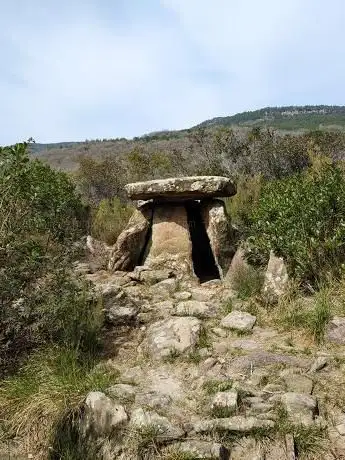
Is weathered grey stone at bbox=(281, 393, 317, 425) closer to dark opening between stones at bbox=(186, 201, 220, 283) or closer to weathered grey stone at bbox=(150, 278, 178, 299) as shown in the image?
weathered grey stone at bbox=(150, 278, 178, 299)

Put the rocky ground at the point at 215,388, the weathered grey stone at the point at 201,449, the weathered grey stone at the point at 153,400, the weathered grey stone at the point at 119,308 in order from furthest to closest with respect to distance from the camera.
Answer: the weathered grey stone at the point at 119,308 → the weathered grey stone at the point at 153,400 → the rocky ground at the point at 215,388 → the weathered grey stone at the point at 201,449

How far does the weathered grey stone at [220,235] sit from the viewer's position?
25.9 feet

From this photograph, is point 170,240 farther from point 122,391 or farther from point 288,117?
point 288,117

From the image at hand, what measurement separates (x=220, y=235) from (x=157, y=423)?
4513mm

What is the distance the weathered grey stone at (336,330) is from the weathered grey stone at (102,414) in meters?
2.26

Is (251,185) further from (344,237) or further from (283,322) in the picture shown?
(283,322)

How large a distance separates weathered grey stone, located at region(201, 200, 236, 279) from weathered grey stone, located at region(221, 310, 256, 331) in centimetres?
189

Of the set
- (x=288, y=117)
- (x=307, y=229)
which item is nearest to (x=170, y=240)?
(x=307, y=229)

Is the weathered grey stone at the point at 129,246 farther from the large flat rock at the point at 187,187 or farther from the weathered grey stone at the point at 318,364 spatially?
the weathered grey stone at the point at 318,364

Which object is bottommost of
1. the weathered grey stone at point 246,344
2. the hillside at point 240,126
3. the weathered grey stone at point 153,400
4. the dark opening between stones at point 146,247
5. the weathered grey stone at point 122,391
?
the weathered grey stone at point 153,400

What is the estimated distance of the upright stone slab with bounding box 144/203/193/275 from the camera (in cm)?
806

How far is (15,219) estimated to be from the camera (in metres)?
5.39

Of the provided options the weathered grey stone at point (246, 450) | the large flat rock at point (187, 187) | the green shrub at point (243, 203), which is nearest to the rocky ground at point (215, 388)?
the weathered grey stone at point (246, 450)

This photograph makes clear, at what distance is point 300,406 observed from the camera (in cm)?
392
